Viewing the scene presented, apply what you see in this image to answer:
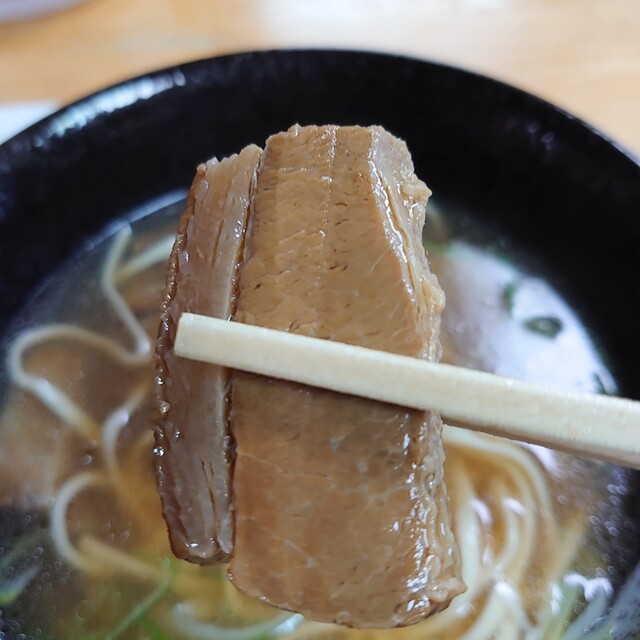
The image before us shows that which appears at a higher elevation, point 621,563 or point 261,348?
point 261,348

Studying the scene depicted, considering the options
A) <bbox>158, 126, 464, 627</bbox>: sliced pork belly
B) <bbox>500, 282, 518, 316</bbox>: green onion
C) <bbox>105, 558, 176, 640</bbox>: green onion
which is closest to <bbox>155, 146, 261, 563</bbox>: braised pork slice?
<bbox>158, 126, 464, 627</bbox>: sliced pork belly

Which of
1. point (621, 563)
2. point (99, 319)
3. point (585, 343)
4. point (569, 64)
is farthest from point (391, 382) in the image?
point (569, 64)

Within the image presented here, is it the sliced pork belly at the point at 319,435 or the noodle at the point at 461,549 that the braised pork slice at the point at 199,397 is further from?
the noodle at the point at 461,549

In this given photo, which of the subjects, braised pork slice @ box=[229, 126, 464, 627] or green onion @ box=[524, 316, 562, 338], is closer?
braised pork slice @ box=[229, 126, 464, 627]

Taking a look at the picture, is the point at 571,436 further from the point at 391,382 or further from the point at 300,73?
the point at 300,73

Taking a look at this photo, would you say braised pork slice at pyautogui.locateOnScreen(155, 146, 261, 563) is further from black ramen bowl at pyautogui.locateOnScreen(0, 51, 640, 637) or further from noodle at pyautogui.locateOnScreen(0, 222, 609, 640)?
black ramen bowl at pyautogui.locateOnScreen(0, 51, 640, 637)

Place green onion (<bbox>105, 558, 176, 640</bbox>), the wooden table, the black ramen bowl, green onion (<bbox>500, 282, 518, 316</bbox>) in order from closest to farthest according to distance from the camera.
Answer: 1. green onion (<bbox>105, 558, 176, 640</bbox>)
2. the black ramen bowl
3. green onion (<bbox>500, 282, 518, 316</bbox>)
4. the wooden table

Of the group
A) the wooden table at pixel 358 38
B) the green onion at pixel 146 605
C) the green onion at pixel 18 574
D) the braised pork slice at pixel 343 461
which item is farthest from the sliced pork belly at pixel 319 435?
the wooden table at pixel 358 38
